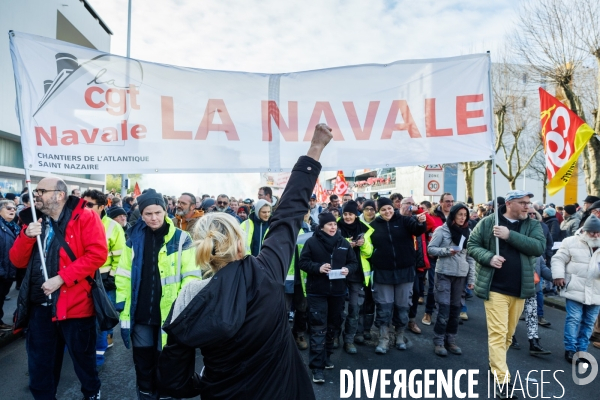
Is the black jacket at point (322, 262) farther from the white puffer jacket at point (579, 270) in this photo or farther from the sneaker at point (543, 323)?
the sneaker at point (543, 323)

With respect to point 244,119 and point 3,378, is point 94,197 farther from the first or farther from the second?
point 244,119

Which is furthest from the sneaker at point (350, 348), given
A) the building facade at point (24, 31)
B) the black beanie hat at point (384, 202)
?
the building facade at point (24, 31)

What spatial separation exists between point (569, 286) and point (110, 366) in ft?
19.3

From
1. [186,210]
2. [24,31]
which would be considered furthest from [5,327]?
[24,31]

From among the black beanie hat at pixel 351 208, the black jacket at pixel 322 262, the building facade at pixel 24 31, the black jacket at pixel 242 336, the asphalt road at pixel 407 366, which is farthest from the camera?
the building facade at pixel 24 31

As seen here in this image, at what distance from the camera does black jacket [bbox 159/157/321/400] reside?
1.50 meters

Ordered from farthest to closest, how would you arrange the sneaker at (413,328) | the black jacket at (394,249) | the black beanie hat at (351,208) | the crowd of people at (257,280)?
the sneaker at (413,328) < the black beanie hat at (351,208) < the black jacket at (394,249) < the crowd of people at (257,280)

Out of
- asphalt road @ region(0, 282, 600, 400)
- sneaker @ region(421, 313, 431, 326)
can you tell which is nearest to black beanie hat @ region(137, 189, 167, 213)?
asphalt road @ region(0, 282, 600, 400)

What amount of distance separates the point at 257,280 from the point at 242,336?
9.1 inches

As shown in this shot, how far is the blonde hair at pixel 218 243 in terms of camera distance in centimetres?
167

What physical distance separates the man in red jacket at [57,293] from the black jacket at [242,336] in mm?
2037

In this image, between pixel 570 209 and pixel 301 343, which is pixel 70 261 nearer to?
pixel 301 343

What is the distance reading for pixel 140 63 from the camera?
3.77 metres

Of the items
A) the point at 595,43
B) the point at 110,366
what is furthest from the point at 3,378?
the point at 595,43
